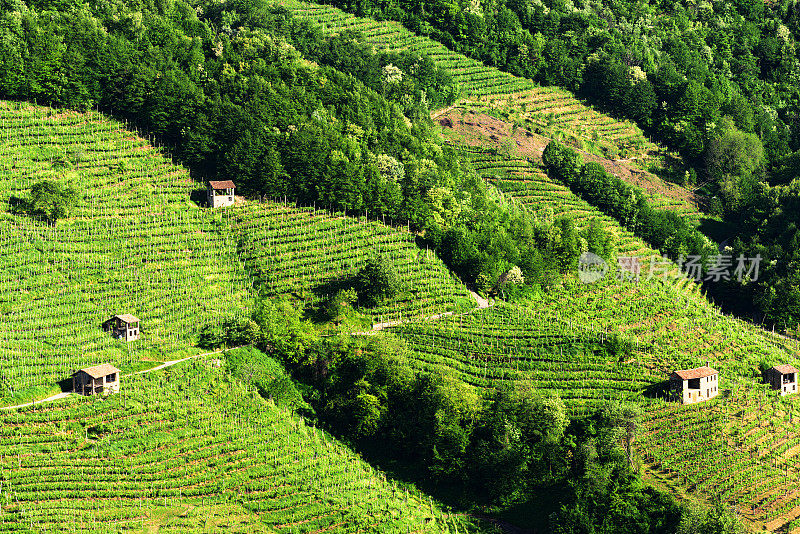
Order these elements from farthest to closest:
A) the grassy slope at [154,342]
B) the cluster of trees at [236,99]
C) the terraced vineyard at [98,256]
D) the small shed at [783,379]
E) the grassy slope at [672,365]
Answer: the cluster of trees at [236,99]
the small shed at [783,379]
the terraced vineyard at [98,256]
the grassy slope at [672,365]
the grassy slope at [154,342]

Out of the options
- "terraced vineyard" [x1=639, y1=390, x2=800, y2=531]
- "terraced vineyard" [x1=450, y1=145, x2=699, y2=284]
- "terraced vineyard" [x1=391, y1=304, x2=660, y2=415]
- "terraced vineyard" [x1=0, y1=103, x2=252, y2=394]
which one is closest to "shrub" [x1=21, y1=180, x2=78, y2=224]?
"terraced vineyard" [x1=0, y1=103, x2=252, y2=394]

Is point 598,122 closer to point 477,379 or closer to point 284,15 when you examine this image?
point 284,15

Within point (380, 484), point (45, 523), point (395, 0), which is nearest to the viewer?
point (45, 523)

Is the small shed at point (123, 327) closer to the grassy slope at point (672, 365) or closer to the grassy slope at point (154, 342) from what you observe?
the grassy slope at point (154, 342)

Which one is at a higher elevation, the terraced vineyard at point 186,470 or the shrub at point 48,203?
the shrub at point 48,203

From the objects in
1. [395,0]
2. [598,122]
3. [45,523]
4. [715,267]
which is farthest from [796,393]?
[395,0]

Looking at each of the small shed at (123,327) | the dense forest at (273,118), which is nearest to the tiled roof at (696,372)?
the dense forest at (273,118)
